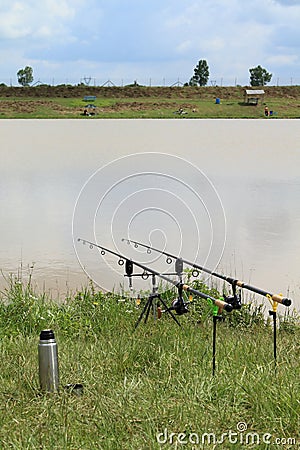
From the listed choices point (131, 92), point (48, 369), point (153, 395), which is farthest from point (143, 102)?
point (153, 395)

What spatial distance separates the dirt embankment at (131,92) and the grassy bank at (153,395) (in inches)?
2397

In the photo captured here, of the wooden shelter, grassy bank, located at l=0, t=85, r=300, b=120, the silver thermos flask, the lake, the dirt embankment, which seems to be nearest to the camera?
the silver thermos flask

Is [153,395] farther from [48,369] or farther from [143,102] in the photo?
[143,102]

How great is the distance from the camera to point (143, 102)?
60.5m

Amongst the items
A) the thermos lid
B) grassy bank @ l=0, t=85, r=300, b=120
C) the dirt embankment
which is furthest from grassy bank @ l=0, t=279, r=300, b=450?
the dirt embankment

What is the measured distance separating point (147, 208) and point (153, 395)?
2532mm

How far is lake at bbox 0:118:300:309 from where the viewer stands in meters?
6.34

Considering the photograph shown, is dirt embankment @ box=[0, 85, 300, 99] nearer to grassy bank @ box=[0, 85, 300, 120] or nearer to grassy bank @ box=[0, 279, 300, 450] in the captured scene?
grassy bank @ box=[0, 85, 300, 120]

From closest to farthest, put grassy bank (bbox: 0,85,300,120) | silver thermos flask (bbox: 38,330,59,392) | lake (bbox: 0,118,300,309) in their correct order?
silver thermos flask (bbox: 38,330,59,392) < lake (bbox: 0,118,300,309) < grassy bank (bbox: 0,85,300,120)

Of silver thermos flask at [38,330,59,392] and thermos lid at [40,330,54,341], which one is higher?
thermos lid at [40,330,54,341]

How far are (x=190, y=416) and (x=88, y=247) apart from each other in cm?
409

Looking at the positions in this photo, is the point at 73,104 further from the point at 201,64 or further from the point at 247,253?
the point at 247,253

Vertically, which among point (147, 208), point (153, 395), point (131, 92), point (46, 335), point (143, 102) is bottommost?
point (143, 102)

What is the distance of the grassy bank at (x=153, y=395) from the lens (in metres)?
3.37
